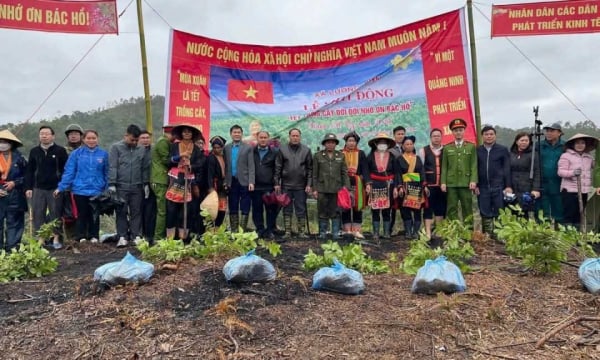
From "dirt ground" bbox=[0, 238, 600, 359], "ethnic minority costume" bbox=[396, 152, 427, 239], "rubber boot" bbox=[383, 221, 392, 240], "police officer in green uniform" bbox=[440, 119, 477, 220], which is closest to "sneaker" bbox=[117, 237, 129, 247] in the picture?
"dirt ground" bbox=[0, 238, 600, 359]

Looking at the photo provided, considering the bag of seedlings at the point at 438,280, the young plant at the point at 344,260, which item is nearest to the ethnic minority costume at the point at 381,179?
the young plant at the point at 344,260

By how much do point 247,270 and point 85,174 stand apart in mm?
3810

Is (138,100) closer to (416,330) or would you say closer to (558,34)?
(558,34)

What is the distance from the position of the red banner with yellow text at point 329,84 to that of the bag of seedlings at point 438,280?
13.3 ft

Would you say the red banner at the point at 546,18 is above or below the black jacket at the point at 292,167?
above

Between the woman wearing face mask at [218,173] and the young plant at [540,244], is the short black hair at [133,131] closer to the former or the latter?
the woman wearing face mask at [218,173]

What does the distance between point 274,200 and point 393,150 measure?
1979 mm

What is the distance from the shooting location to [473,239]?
5926mm

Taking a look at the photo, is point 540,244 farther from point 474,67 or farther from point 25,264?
point 25,264

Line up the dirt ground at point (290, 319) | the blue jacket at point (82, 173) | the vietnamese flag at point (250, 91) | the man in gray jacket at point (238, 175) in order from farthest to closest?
1. the vietnamese flag at point (250, 91)
2. the man in gray jacket at point (238, 175)
3. the blue jacket at point (82, 173)
4. the dirt ground at point (290, 319)

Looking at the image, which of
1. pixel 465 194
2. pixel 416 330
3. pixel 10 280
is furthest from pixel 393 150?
pixel 10 280

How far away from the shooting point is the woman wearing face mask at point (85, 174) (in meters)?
6.59

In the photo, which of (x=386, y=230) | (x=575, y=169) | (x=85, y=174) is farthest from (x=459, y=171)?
(x=85, y=174)

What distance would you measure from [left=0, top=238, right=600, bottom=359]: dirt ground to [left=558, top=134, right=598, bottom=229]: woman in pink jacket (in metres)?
2.76
